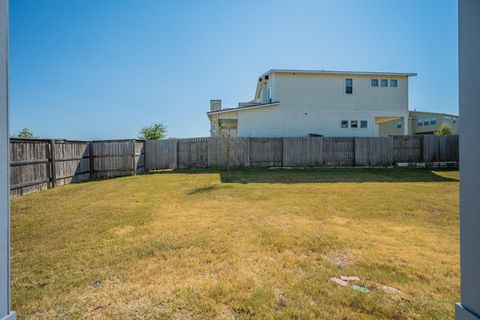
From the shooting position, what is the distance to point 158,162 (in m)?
14.5

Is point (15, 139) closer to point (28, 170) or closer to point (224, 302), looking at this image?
point (28, 170)

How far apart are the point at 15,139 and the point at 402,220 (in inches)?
447

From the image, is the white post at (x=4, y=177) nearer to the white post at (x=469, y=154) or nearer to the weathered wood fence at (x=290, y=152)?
the white post at (x=469, y=154)

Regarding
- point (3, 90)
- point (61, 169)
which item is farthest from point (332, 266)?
point (61, 169)

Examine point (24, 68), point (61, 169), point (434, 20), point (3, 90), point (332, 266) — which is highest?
point (434, 20)

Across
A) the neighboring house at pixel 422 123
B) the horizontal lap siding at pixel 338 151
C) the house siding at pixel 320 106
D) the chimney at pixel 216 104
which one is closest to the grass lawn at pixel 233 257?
the horizontal lap siding at pixel 338 151

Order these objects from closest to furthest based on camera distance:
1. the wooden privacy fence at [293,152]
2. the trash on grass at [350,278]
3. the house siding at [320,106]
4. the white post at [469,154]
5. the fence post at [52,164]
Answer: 1. the white post at [469,154]
2. the trash on grass at [350,278]
3. the fence post at [52,164]
4. the wooden privacy fence at [293,152]
5. the house siding at [320,106]

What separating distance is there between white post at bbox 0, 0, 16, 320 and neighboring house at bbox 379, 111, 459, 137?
123ft

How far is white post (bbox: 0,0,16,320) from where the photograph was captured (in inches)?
43.1

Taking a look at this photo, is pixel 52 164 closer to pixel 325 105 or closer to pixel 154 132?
pixel 325 105

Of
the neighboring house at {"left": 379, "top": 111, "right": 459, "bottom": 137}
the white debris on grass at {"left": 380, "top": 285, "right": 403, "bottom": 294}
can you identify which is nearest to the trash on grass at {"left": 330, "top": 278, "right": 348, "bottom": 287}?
the white debris on grass at {"left": 380, "top": 285, "right": 403, "bottom": 294}

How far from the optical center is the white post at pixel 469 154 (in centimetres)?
105

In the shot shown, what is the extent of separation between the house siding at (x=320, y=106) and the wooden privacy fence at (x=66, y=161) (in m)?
8.00

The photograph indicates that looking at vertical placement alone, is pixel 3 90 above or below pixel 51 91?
below
